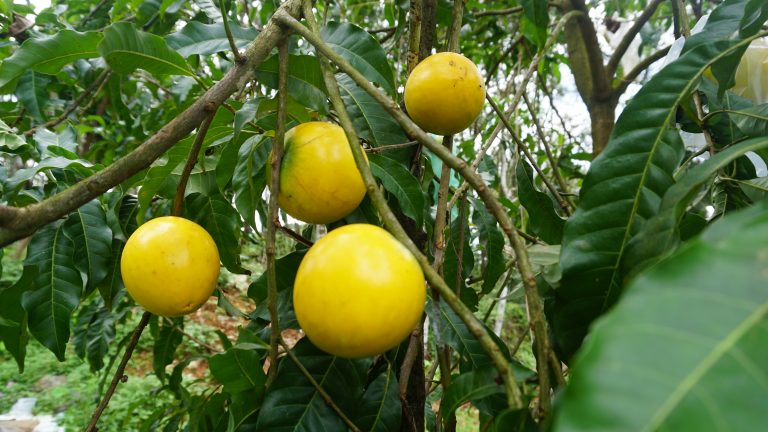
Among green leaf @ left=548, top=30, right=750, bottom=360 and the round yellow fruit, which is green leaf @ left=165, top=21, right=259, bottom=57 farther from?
green leaf @ left=548, top=30, right=750, bottom=360

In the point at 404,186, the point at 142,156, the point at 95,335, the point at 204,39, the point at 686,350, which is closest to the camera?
the point at 686,350

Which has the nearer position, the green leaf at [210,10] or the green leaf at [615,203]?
the green leaf at [615,203]

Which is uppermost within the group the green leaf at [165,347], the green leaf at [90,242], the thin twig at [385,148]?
the thin twig at [385,148]

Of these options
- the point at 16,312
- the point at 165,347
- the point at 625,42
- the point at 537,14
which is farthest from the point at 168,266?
the point at 625,42

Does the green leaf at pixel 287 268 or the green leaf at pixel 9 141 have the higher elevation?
the green leaf at pixel 9 141

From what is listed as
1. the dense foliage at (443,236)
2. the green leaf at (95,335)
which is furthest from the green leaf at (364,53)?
the green leaf at (95,335)

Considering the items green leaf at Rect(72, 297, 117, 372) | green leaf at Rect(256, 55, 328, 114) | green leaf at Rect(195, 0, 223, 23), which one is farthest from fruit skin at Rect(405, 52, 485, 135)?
green leaf at Rect(72, 297, 117, 372)

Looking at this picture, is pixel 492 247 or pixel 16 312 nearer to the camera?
pixel 16 312

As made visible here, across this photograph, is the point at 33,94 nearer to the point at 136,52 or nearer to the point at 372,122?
the point at 136,52

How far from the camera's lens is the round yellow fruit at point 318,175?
0.70m

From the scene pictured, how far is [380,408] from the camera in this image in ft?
2.45

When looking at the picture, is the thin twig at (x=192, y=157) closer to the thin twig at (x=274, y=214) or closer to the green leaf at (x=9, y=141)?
the thin twig at (x=274, y=214)

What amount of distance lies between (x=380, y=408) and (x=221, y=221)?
1.67ft

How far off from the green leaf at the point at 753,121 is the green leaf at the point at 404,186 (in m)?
0.55
